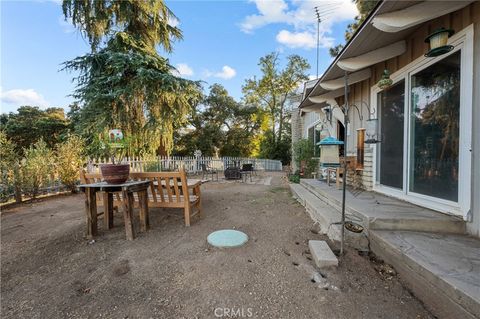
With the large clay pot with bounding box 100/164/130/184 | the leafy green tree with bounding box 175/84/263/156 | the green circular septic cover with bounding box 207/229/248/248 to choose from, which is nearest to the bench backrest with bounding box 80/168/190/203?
the large clay pot with bounding box 100/164/130/184

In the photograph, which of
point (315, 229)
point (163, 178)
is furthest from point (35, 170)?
point (315, 229)

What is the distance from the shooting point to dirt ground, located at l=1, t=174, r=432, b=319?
1.56 m

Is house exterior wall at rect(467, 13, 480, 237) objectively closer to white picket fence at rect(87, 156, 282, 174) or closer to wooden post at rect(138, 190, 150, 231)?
wooden post at rect(138, 190, 150, 231)

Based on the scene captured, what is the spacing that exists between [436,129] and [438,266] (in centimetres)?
191

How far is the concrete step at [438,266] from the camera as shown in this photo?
1.33m

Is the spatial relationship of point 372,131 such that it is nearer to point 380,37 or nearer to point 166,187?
point 380,37

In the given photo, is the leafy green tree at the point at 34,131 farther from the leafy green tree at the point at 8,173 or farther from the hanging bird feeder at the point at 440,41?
the hanging bird feeder at the point at 440,41

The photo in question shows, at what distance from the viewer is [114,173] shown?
9.08 ft

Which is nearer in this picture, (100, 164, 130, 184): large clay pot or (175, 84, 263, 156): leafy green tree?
(100, 164, 130, 184): large clay pot

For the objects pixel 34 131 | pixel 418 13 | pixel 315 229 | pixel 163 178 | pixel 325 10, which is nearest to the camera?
pixel 418 13

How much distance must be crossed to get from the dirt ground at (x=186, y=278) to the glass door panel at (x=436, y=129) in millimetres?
1473

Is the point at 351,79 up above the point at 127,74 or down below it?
below

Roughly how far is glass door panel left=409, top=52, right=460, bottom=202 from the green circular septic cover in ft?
8.56

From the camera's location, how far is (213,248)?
8.21ft
